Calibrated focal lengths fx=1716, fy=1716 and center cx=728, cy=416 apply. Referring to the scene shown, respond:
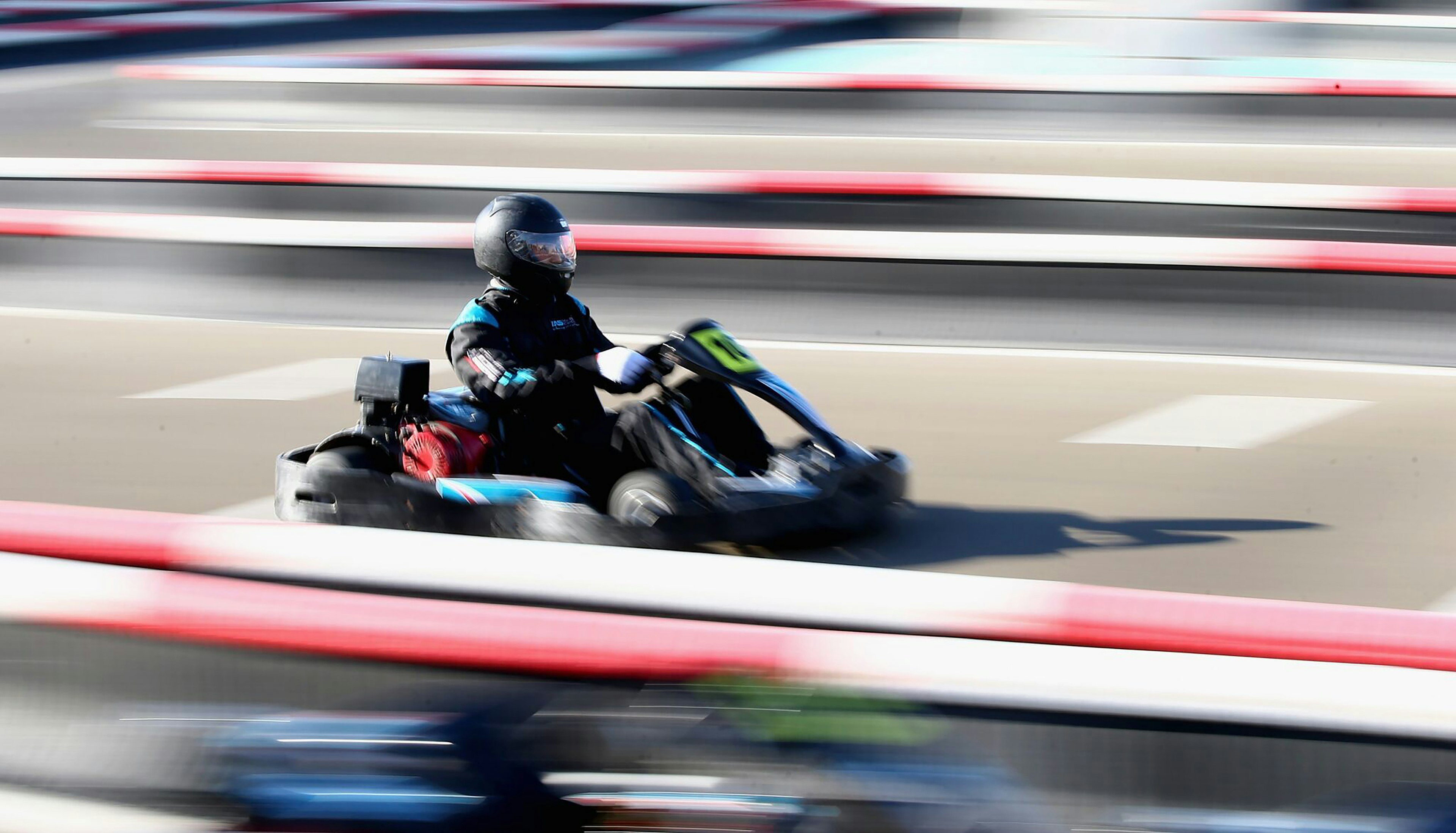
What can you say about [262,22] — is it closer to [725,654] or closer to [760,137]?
[760,137]

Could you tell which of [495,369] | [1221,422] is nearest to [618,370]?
[495,369]

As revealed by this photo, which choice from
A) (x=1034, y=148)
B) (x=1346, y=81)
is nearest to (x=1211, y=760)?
(x=1034, y=148)

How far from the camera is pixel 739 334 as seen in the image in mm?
7445

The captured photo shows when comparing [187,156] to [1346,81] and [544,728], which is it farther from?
[544,728]

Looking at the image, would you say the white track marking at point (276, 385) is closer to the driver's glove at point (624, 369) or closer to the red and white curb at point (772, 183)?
the red and white curb at point (772, 183)

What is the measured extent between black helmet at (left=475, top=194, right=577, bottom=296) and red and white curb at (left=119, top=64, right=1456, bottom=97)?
7.99m

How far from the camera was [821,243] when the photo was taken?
24.2 feet

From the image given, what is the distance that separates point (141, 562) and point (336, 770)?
67 centimetres

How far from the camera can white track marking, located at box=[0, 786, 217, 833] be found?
2762 millimetres

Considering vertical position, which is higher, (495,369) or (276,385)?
(276,385)

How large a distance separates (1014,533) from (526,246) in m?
1.46

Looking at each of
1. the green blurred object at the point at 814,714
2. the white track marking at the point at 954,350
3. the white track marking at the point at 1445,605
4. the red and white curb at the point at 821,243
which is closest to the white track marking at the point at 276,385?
the white track marking at the point at 954,350

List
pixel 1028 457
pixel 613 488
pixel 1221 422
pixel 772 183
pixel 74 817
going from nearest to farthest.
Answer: pixel 74 817
pixel 613 488
pixel 1028 457
pixel 1221 422
pixel 772 183

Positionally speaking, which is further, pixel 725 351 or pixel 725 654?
pixel 725 351
